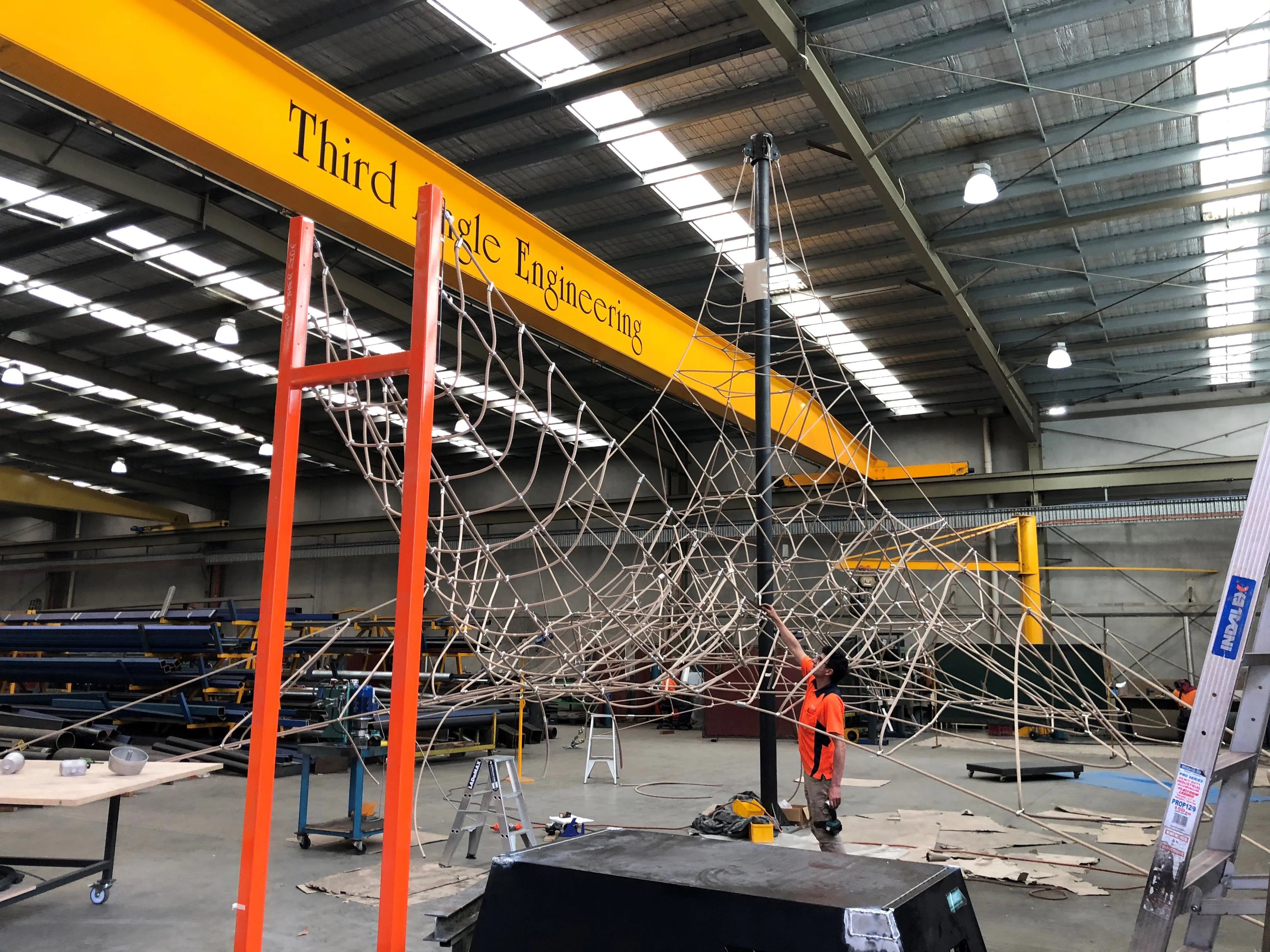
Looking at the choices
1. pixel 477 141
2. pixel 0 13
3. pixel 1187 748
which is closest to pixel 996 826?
pixel 1187 748

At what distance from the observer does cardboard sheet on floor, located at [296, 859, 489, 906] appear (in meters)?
5.56

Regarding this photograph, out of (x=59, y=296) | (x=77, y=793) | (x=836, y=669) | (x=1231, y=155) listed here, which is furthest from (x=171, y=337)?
(x=1231, y=155)

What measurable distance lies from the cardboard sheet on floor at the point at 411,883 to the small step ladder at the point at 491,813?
14cm

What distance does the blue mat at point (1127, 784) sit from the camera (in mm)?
9805

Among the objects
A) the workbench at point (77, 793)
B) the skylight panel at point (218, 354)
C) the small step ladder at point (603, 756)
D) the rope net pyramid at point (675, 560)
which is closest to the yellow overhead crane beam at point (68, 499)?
the rope net pyramid at point (675, 560)

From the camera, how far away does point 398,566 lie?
2023 millimetres

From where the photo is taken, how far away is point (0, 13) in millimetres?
3727

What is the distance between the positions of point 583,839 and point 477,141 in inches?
318

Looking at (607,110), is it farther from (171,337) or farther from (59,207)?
(171,337)

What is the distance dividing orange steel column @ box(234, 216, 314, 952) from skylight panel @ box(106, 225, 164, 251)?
32.3ft

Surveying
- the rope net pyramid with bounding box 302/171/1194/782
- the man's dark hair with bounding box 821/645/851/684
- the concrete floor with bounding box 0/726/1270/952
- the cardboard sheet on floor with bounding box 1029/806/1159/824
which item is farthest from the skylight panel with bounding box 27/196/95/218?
the cardboard sheet on floor with bounding box 1029/806/1159/824

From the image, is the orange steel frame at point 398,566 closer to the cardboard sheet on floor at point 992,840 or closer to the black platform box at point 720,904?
the black platform box at point 720,904

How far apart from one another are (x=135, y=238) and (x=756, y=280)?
840 cm

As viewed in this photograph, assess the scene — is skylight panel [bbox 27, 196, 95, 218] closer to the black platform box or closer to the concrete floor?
the concrete floor
